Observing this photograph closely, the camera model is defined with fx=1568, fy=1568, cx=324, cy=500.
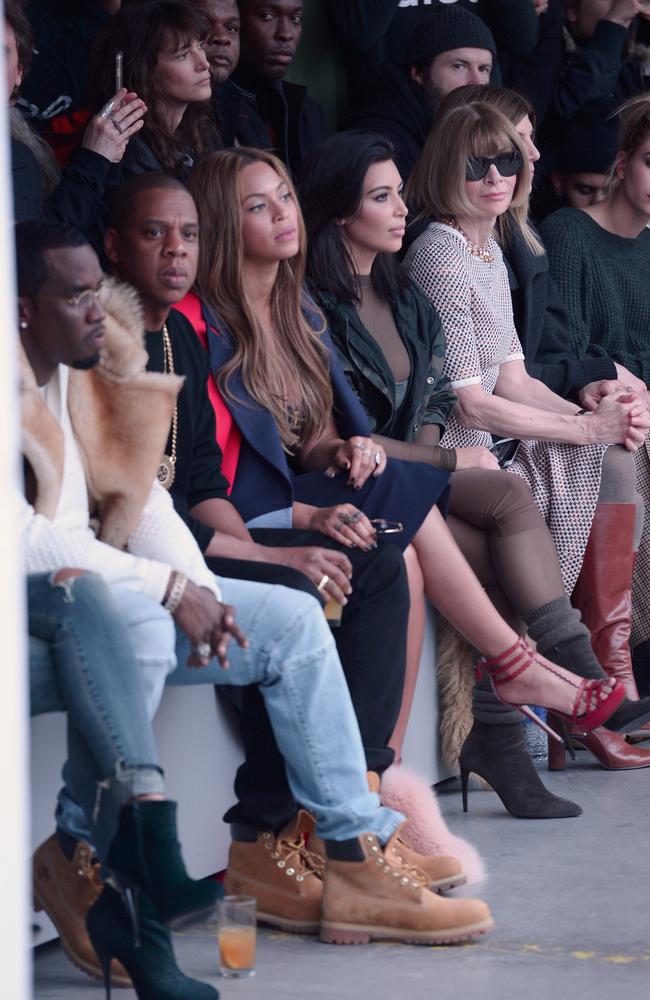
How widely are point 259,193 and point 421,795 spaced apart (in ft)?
4.20

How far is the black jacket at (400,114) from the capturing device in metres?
4.56

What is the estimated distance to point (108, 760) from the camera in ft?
6.67

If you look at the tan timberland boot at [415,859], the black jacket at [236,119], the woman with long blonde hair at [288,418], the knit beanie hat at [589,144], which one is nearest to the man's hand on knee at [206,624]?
the tan timberland boot at [415,859]

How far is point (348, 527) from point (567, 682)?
2.10ft

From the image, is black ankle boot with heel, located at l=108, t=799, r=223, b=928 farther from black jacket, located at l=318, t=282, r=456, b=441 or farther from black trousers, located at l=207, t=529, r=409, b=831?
black jacket, located at l=318, t=282, r=456, b=441

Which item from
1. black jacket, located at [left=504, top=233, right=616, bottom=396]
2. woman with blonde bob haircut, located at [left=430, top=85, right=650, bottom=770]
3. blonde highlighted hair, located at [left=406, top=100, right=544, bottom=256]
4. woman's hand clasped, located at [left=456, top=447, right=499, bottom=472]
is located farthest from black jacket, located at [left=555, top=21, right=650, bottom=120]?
woman's hand clasped, located at [left=456, top=447, right=499, bottom=472]

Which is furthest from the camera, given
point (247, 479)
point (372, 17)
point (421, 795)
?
point (372, 17)

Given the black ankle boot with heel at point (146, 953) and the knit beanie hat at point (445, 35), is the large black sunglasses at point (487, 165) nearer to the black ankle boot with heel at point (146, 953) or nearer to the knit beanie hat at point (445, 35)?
the knit beanie hat at point (445, 35)

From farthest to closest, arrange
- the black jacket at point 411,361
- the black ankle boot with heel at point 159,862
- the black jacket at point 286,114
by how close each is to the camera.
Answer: the black jacket at point 286,114 → the black jacket at point 411,361 → the black ankle boot with heel at point 159,862

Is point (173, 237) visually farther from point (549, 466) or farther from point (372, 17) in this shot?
point (372, 17)

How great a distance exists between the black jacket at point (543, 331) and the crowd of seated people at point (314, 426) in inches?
0.5

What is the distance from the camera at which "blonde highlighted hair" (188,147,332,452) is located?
3156 millimetres

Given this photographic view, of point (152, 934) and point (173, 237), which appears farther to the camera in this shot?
point (173, 237)

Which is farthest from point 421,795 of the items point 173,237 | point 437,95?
point 437,95
